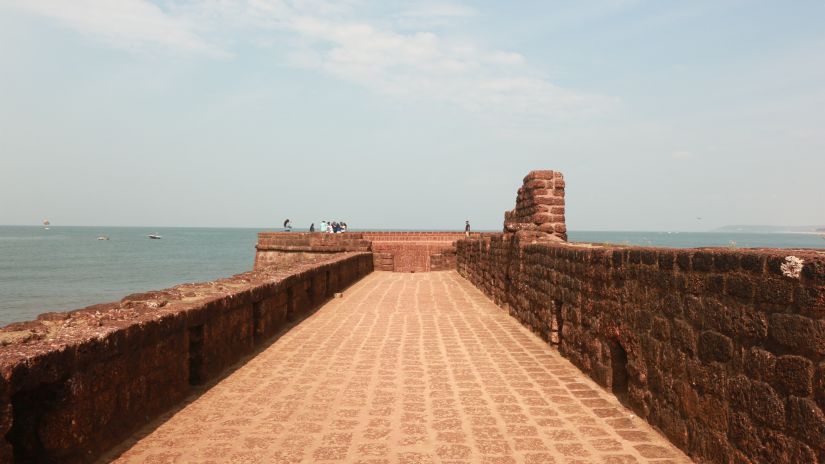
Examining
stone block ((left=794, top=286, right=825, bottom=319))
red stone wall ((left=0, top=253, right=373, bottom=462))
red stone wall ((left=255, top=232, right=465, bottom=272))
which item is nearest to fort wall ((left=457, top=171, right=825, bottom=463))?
stone block ((left=794, top=286, right=825, bottom=319))

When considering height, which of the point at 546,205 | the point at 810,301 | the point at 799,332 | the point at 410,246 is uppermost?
the point at 546,205

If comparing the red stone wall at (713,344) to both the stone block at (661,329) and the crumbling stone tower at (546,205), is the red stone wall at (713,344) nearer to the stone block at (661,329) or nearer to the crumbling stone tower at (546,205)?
the stone block at (661,329)

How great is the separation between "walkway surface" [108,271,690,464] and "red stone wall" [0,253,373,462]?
0.24 m

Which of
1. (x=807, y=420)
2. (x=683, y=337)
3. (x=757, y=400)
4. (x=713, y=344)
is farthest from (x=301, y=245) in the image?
(x=807, y=420)

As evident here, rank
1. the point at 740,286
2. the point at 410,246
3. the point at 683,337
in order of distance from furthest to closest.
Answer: the point at 410,246 < the point at 683,337 < the point at 740,286

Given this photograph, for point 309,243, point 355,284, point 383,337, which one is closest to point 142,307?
point 383,337

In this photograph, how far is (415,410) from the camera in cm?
506

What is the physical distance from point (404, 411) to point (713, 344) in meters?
2.50

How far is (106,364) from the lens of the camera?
3990 millimetres

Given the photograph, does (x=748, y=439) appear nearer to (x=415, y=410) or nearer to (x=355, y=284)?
(x=415, y=410)

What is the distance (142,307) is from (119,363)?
3.64 feet

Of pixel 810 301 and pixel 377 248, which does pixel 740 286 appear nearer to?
pixel 810 301

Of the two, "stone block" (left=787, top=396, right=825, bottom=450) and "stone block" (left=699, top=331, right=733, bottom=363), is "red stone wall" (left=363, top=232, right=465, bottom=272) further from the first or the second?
"stone block" (left=787, top=396, right=825, bottom=450)

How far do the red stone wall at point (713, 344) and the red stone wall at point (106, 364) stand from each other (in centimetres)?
396
